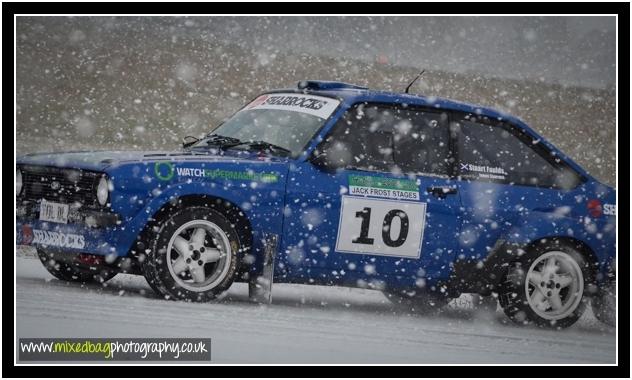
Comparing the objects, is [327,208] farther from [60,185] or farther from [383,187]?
[60,185]

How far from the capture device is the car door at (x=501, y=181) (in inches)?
298

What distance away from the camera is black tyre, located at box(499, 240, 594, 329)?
771 centimetres

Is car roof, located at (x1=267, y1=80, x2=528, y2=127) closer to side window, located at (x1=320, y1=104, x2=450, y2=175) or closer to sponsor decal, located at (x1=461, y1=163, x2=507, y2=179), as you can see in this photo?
side window, located at (x1=320, y1=104, x2=450, y2=175)

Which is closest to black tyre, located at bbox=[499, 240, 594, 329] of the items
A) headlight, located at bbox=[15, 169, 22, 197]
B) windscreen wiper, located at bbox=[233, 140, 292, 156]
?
windscreen wiper, located at bbox=[233, 140, 292, 156]

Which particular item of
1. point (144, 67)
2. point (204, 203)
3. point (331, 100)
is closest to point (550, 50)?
point (144, 67)

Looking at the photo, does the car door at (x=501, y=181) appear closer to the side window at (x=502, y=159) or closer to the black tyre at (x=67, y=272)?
the side window at (x=502, y=159)

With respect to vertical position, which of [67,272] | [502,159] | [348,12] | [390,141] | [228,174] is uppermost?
[348,12]

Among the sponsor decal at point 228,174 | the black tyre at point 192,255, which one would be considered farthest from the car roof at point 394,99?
the black tyre at point 192,255

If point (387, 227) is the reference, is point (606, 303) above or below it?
below

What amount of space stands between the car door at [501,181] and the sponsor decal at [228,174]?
1509 mm

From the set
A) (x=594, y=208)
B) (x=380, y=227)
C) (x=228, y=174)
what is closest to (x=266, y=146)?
(x=228, y=174)

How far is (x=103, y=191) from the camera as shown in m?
6.64

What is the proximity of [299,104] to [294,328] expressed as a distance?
2037 millimetres

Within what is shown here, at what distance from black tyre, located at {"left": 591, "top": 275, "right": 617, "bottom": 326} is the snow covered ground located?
109mm
